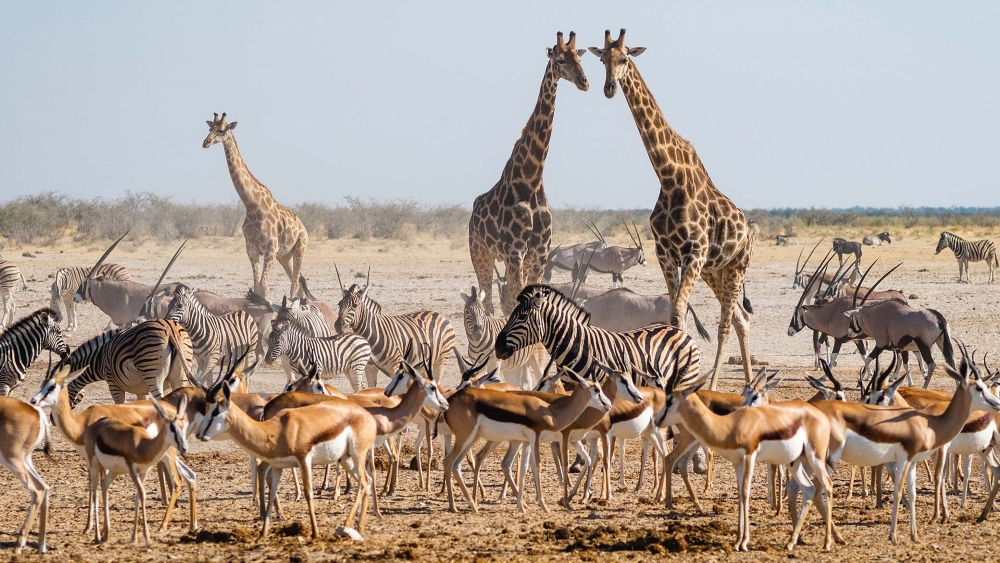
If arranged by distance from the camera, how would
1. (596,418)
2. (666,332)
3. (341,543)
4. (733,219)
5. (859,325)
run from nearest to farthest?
(341,543), (596,418), (666,332), (733,219), (859,325)

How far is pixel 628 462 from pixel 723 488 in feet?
5.56

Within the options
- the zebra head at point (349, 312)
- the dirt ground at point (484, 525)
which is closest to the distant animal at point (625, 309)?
the dirt ground at point (484, 525)

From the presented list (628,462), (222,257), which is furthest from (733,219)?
(222,257)

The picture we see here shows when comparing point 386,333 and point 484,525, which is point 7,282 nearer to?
point 386,333

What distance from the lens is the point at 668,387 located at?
8250 mm

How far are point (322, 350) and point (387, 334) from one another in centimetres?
114

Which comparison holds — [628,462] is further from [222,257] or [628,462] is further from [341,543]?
[222,257]

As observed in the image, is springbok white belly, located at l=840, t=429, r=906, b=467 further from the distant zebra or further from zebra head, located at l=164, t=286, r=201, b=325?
zebra head, located at l=164, t=286, r=201, b=325

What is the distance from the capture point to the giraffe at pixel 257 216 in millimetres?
19812

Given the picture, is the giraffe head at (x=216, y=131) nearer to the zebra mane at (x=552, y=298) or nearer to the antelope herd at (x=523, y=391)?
the antelope herd at (x=523, y=391)

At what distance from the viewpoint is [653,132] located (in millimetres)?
13273

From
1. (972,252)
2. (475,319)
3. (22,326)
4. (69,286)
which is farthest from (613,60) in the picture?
(972,252)

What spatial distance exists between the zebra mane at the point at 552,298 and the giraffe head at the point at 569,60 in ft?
10.6

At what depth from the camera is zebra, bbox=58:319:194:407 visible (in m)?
12.1
